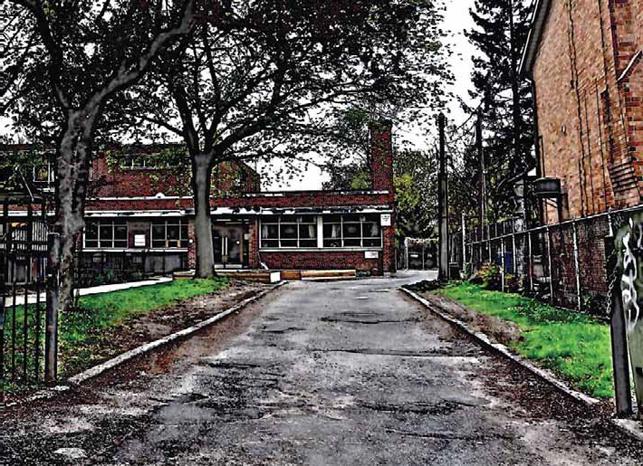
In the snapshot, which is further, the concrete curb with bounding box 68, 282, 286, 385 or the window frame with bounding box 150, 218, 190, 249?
the window frame with bounding box 150, 218, 190, 249

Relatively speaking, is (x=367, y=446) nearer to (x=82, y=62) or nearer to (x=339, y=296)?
(x=82, y=62)

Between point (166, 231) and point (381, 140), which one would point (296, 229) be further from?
point (381, 140)

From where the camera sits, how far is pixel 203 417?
5.07 metres

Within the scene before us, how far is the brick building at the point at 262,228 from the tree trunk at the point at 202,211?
11.8 metres

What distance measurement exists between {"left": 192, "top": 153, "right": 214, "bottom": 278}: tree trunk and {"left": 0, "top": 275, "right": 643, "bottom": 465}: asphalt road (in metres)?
13.8

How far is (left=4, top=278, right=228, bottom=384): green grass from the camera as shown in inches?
292

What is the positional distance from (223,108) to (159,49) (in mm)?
10521

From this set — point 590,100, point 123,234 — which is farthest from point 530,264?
point 123,234

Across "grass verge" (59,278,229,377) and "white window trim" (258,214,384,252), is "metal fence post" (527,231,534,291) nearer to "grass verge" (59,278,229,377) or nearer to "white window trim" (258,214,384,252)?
"grass verge" (59,278,229,377)

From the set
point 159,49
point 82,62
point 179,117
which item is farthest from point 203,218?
point 159,49

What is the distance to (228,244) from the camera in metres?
37.0

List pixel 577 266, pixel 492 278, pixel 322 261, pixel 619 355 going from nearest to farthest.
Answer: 1. pixel 619 355
2. pixel 577 266
3. pixel 492 278
4. pixel 322 261

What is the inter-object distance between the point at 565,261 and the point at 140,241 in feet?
93.6

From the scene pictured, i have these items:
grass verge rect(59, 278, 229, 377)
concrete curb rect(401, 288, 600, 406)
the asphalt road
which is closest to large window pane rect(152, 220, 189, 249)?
grass verge rect(59, 278, 229, 377)
